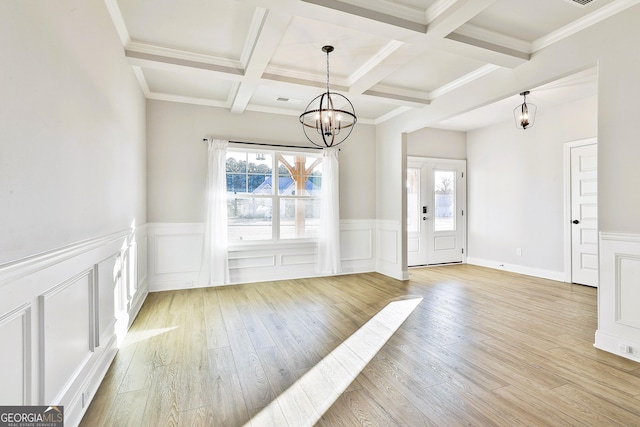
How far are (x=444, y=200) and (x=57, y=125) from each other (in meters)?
6.62

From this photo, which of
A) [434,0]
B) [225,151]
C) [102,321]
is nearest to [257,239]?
[225,151]

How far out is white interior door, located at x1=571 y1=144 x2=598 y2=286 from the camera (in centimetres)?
476

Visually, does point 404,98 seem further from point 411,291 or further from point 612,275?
point 612,275

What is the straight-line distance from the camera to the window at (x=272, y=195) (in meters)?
5.11

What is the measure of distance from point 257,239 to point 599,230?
4.33 meters

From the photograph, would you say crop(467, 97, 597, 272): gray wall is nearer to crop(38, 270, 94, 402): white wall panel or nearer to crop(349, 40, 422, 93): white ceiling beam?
crop(349, 40, 422, 93): white ceiling beam

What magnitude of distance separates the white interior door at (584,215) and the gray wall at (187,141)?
4428 millimetres

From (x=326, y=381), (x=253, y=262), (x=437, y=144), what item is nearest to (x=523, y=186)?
(x=437, y=144)

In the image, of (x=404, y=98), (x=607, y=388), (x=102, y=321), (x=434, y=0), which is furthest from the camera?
(x=404, y=98)

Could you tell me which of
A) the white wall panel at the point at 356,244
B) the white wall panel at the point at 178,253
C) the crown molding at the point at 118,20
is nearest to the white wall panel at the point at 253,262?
the white wall panel at the point at 178,253

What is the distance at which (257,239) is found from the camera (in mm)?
5227

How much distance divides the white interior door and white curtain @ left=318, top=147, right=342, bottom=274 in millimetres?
3826

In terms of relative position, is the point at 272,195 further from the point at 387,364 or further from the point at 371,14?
the point at 387,364

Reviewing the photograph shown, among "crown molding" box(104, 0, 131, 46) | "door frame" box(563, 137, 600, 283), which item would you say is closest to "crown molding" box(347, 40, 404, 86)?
"crown molding" box(104, 0, 131, 46)
